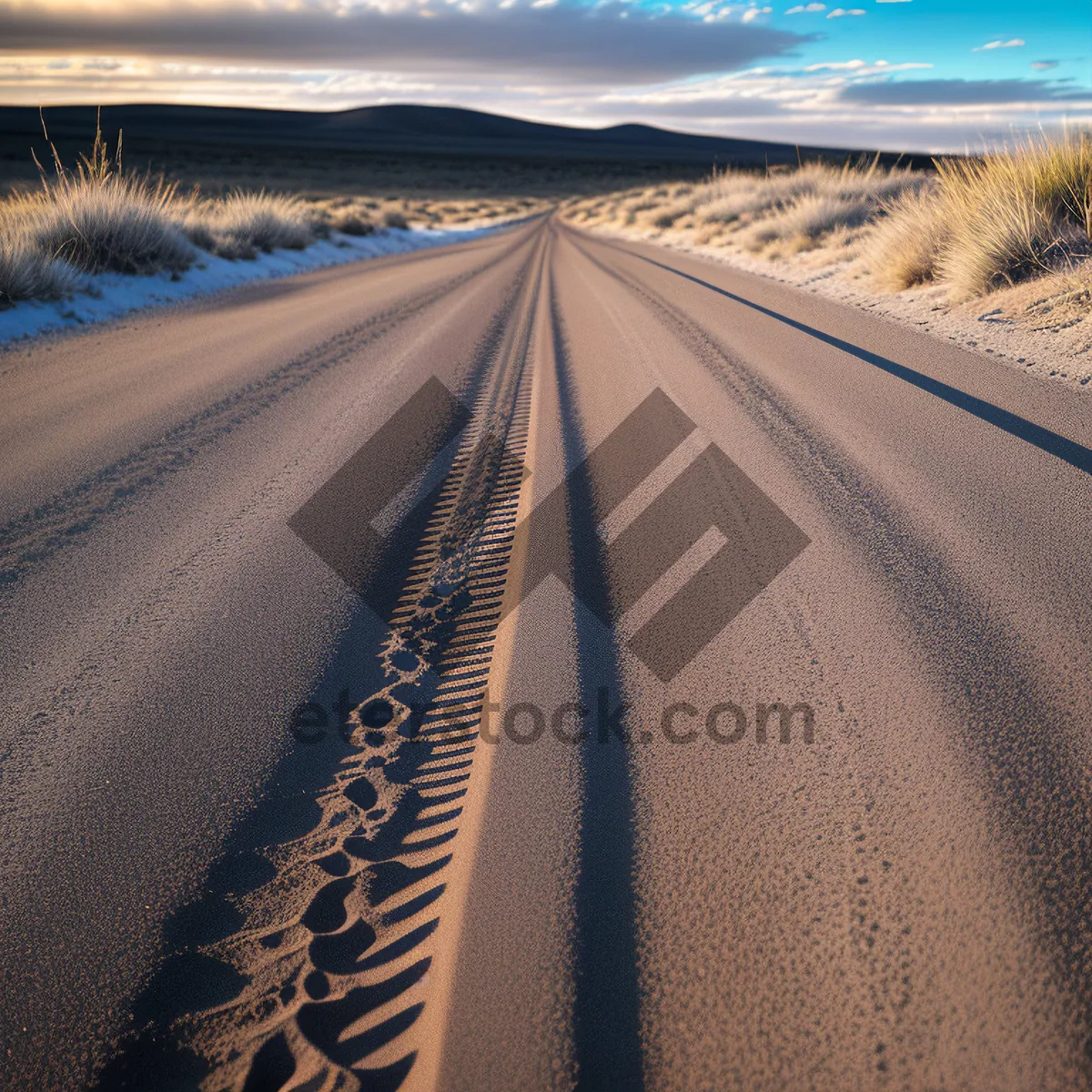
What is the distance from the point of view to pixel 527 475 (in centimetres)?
439

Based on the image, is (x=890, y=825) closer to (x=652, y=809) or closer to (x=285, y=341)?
(x=652, y=809)

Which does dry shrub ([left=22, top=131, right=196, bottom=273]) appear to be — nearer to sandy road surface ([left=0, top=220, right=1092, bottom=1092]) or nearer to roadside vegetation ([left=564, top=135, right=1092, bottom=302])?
sandy road surface ([left=0, top=220, right=1092, bottom=1092])

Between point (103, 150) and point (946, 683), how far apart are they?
39.1ft

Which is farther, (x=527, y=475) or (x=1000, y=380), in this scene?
(x=1000, y=380)

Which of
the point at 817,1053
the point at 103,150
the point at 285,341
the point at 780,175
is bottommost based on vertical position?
the point at 817,1053

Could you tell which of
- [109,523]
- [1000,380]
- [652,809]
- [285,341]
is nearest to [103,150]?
[285,341]

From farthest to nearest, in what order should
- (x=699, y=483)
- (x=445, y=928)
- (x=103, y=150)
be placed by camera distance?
(x=103, y=150) < (x=699, y=483) < (x=445, y=928)

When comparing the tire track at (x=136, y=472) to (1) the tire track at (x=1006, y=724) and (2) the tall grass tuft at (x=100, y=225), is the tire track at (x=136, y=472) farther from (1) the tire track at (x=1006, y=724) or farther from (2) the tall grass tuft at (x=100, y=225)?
(2) the tall grass tuft at (x=100, y=225)

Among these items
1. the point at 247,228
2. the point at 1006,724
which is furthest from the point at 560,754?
the point at 247,228

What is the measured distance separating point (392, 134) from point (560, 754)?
159374mm

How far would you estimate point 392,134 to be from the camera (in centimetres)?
13812

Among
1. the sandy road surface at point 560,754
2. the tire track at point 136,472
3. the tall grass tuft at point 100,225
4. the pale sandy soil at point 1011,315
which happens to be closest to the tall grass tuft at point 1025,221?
the pale sandy soil at point 1011,315

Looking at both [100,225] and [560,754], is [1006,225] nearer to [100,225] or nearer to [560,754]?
[560,754]

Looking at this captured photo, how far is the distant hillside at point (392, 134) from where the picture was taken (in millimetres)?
101312
